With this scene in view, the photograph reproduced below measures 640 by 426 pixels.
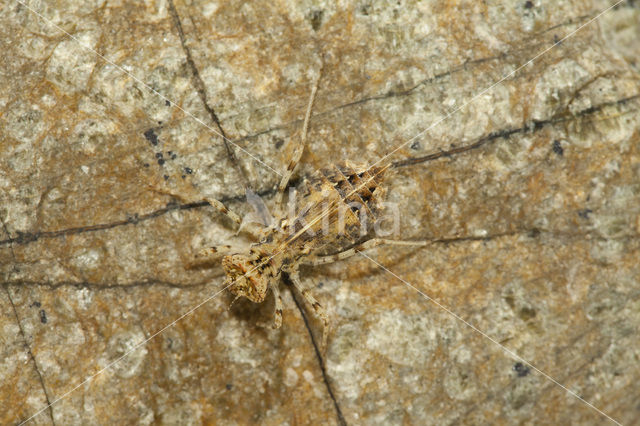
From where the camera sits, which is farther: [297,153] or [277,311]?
[297,153]

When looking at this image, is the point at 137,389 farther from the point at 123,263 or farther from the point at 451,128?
the point at 451,128

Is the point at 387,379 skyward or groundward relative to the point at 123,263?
groundward

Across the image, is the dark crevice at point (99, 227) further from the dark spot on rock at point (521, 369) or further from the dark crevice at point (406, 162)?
the dark spot on rock at point (521, 369)

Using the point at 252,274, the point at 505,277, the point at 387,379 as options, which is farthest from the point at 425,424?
the point at 252,274

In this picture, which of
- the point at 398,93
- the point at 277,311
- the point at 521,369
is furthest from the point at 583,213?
the point at 277,311

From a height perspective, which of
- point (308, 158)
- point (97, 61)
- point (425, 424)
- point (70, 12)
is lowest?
point (425, 424)

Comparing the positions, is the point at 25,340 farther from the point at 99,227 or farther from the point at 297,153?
the point at 297,153

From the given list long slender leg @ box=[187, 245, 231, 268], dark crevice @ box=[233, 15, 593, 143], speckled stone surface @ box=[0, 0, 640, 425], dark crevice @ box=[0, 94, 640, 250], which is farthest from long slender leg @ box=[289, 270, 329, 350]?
dark crevice @ box=[233, 15, 593, 143]
